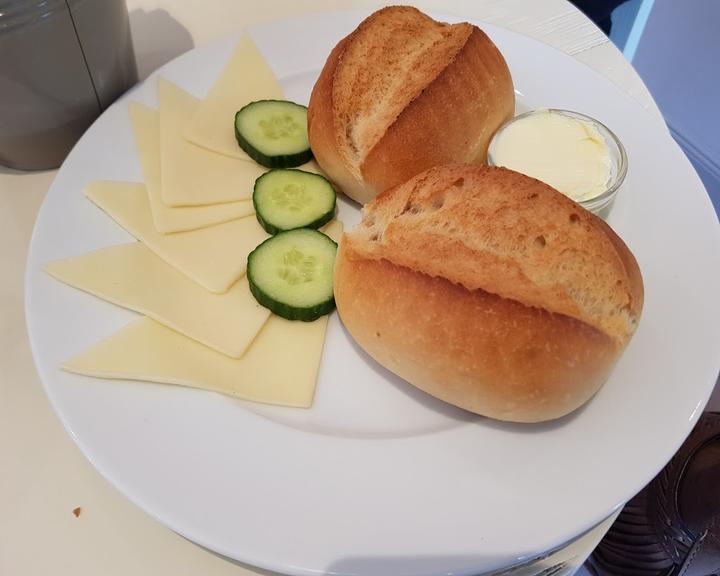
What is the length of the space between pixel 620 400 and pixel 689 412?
0.12 metres

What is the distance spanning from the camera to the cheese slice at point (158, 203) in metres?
1.53

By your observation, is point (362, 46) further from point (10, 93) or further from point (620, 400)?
point (620, 400)

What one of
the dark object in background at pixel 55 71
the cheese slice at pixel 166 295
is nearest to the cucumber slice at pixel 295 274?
the cheese slice at pixel 166 295

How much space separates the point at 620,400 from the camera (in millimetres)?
1262

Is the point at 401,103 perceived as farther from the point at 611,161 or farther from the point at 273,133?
the point at 611,161

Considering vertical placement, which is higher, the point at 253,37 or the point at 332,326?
the point at 253,37

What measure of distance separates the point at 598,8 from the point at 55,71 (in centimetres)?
295

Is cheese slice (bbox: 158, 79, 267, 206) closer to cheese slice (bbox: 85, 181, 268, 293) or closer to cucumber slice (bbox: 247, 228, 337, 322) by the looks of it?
cheese slice (bbox: 85, 181, 268, 293)

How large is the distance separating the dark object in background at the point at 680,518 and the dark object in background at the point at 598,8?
7.60 ft

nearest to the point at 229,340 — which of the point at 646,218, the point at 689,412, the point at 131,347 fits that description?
the point at 131,347

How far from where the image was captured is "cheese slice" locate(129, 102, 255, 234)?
5.01 ft

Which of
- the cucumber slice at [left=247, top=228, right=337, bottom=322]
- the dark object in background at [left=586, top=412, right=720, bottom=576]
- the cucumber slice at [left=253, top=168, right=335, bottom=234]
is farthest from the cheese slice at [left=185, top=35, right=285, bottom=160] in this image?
the dark object in background at [left=586, top=412, right=720, bottom=576]

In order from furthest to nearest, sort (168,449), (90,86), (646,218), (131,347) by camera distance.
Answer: (90,86) < (646,218) < (131,347) < (168,449)

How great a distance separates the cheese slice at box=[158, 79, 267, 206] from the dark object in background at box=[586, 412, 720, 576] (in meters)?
1.51
